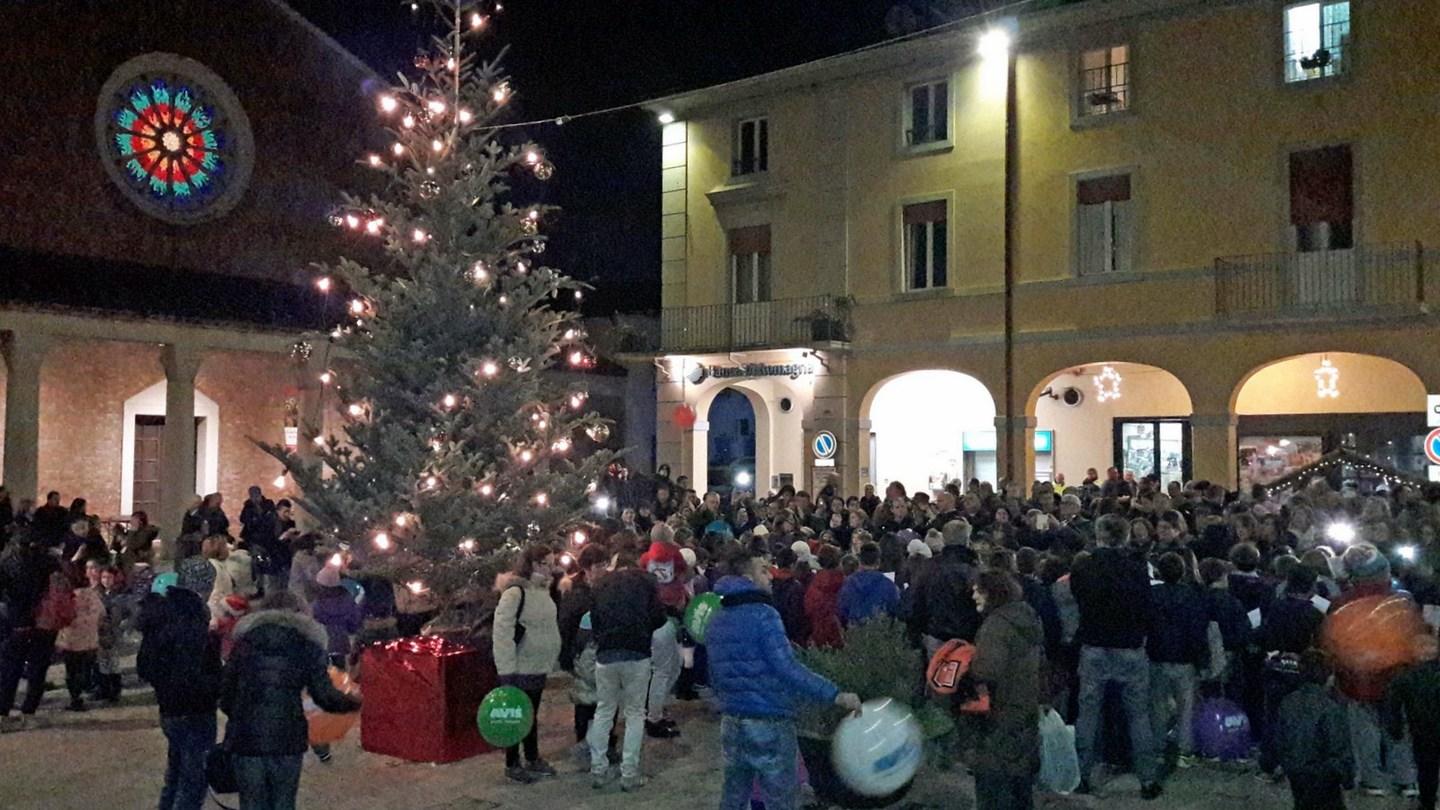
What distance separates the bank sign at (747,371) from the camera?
22219 millimetres

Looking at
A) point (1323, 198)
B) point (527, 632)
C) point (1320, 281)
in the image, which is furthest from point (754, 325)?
point (527, 632)

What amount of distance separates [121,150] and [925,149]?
14.3 metres

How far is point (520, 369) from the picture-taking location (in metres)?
9.59

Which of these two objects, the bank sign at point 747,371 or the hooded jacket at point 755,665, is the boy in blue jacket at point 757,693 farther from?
the bank sign at point 747,371

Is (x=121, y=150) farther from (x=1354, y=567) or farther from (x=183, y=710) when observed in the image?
(x=1354, y=567)

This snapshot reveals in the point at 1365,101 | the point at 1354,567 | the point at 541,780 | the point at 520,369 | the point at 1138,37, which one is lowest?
the point at 541,780

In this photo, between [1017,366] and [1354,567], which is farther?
[1017,366]

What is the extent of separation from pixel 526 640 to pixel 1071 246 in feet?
45.6

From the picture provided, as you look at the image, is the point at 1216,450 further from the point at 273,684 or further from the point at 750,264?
the point at 273,684

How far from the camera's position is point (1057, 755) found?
24.7 feet

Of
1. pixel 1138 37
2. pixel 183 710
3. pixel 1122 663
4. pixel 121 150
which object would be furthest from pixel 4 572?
pixel 1138 37

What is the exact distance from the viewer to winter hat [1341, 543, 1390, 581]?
7.42 m

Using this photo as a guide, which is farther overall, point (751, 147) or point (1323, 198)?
point (751, 147)

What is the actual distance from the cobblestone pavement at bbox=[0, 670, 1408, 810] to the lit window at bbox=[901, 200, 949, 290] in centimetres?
1324
